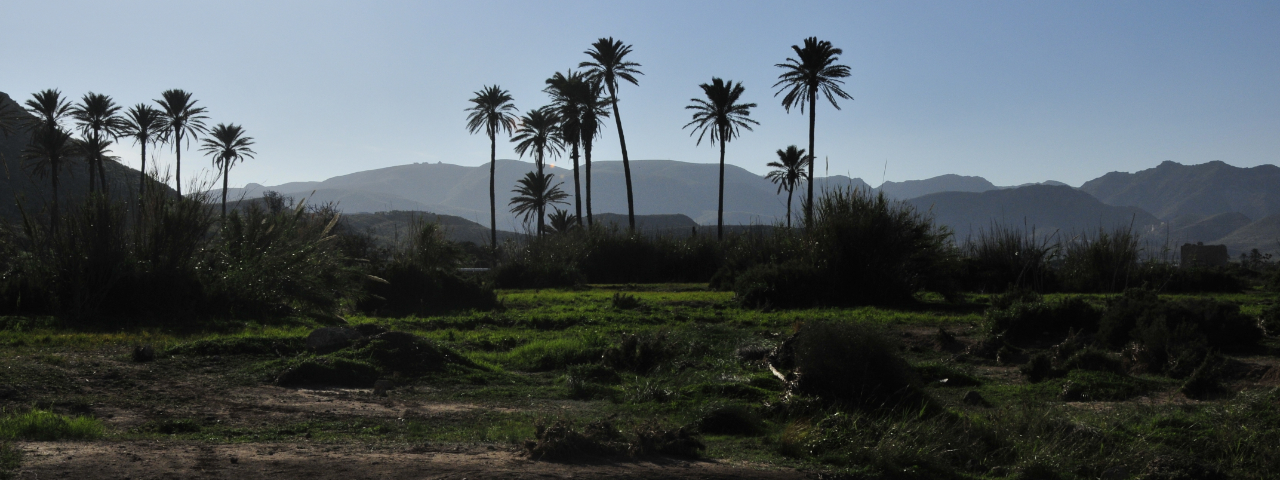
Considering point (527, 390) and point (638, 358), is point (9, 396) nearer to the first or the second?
point (527, 390)

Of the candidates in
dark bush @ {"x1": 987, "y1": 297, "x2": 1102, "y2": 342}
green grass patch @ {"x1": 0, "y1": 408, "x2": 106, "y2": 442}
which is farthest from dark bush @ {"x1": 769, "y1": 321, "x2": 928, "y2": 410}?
green grass patch @ {"x1": 0, "y1": 408, "x2": 106, "y2": 442}

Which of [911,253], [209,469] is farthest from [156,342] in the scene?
[911,253]

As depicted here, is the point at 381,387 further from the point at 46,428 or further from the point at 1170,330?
the point at 1170,330

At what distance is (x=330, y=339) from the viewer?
1169 cm

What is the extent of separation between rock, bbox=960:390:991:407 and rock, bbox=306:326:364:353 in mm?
7788

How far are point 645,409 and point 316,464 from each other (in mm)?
3877

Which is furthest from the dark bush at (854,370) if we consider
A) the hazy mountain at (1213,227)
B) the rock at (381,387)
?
the hazy mountain at (1213,227)

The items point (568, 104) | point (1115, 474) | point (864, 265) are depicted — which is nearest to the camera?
point (1115, 474)

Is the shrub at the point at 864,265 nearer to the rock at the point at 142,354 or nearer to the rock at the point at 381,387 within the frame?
the rock at the point at 381,387

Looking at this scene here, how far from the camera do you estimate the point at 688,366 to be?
37.6 ft

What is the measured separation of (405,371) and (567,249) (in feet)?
95.1

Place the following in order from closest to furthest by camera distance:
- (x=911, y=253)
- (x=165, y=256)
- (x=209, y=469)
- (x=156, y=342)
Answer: (x=209, y=469)
(x=156, y=342)
(x=165, y=256)
(x=911, y=253)

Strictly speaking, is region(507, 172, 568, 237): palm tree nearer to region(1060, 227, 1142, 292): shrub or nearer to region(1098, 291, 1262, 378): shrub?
region(1060, 227, 1142, 292): shrub

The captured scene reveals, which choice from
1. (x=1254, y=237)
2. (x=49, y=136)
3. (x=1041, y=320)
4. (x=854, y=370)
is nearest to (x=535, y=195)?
(x=49, y=136)
